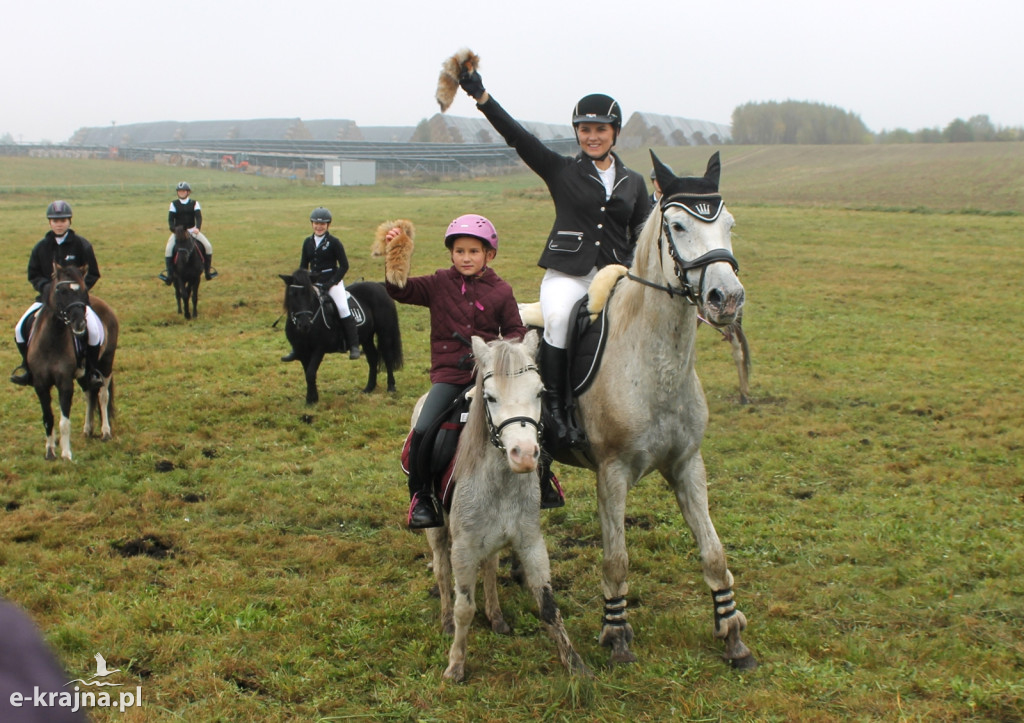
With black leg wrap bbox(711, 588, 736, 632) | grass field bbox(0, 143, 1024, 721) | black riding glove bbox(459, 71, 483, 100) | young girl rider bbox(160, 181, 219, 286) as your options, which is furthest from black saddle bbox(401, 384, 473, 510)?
young girl rider bbox(160, 181, 219, 286)

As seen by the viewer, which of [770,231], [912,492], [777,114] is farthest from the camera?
[777,114]

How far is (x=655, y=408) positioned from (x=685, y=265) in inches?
36.8

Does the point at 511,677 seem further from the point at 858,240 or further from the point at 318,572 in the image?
the point at 858,240

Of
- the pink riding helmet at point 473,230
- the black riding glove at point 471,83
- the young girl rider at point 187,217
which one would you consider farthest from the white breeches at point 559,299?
the young girl rider at point 187,217

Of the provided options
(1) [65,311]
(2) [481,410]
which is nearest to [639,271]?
(2) [481,410]

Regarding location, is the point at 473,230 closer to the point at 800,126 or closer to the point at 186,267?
the point at 186,267

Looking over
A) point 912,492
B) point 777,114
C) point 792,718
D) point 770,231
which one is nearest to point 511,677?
point 792,718

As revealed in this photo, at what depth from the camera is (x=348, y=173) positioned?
241 ft

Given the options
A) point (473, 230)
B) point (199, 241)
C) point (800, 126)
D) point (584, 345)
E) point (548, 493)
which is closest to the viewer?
point (473, 230)

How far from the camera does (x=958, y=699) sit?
445cm

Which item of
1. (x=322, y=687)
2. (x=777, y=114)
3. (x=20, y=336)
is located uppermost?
(x=777, y=114)

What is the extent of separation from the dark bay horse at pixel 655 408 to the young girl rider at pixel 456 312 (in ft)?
2.40

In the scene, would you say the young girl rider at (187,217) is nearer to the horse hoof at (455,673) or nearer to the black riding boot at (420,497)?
the black riding boot at (420,497)

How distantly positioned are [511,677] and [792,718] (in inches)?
62.5
